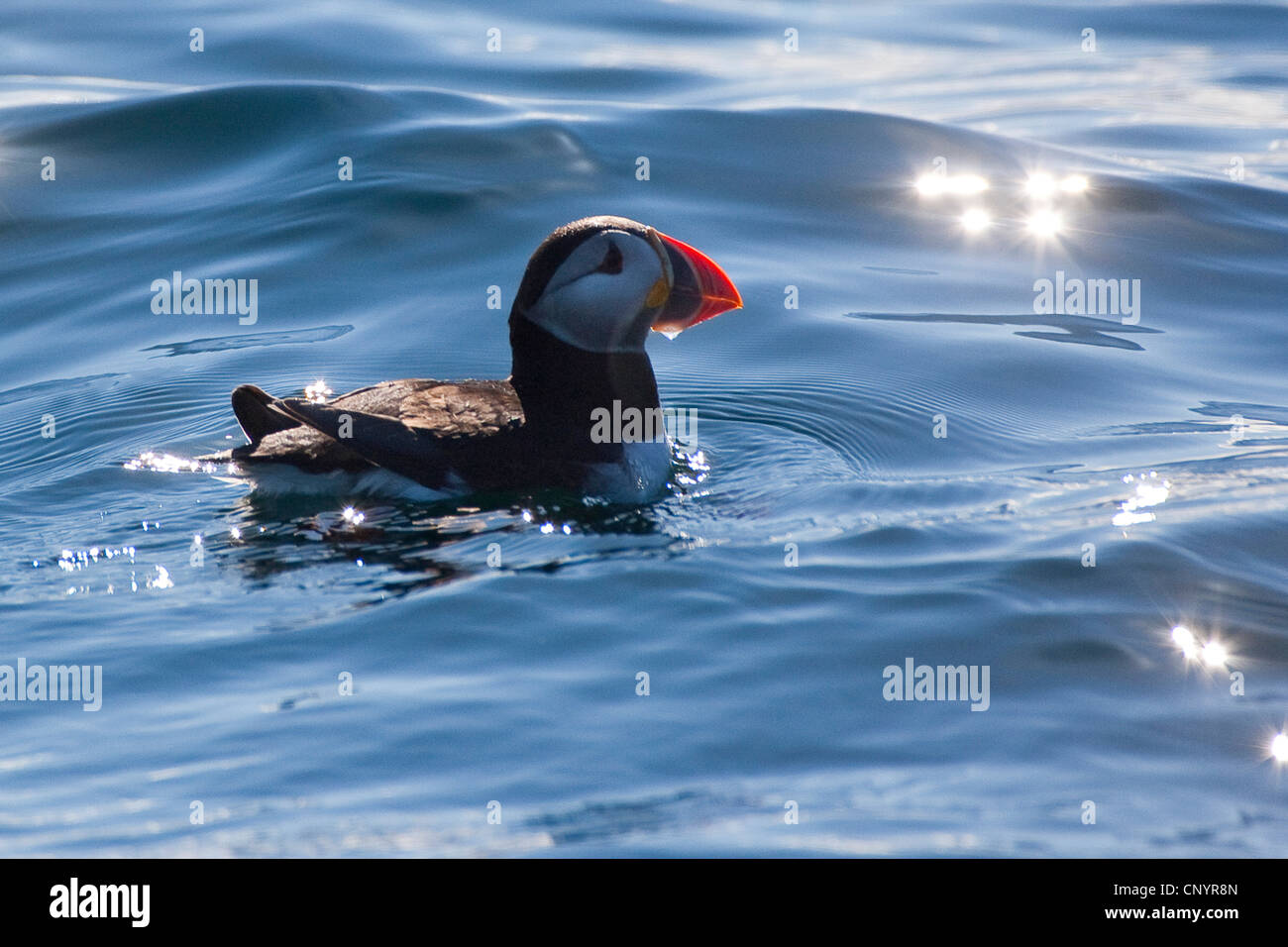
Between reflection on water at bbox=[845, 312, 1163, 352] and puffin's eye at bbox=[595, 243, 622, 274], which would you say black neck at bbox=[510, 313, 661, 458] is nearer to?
puffin's eye at bbox=[595, 243, 622, 274]

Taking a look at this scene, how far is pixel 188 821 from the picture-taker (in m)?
3.92

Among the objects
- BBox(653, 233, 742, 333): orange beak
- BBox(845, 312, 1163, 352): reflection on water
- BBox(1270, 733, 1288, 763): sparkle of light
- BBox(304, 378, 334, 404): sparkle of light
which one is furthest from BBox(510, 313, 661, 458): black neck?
BBox(845, 312, 1163, 352): reflection on water

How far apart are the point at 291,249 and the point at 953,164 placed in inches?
196

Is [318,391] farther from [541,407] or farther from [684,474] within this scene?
[684,474]

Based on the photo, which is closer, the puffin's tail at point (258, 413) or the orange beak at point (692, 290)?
the puffin's tail at point (258, 413)

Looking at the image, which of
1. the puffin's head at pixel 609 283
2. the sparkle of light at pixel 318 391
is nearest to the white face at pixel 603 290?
the puffin's head at pixel 609 283

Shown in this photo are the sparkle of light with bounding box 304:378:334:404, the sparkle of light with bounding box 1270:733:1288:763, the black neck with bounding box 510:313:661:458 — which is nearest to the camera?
the sparkle of light with bounding box 1270:733:1288:763

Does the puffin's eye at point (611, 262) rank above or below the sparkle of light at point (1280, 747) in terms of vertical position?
above

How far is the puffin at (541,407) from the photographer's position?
5.63 m

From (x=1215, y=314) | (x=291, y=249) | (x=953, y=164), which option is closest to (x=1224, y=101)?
(x=953, y=164)

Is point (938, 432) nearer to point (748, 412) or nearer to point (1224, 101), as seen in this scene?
point (748, 412)

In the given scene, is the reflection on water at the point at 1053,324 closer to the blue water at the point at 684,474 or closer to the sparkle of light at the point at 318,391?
the blue water at the point at 684,474

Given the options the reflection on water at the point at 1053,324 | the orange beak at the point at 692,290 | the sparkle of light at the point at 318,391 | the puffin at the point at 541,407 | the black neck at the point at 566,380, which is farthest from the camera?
the reflection on water at the point at 1053,324

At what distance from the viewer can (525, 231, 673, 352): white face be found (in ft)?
19.7
